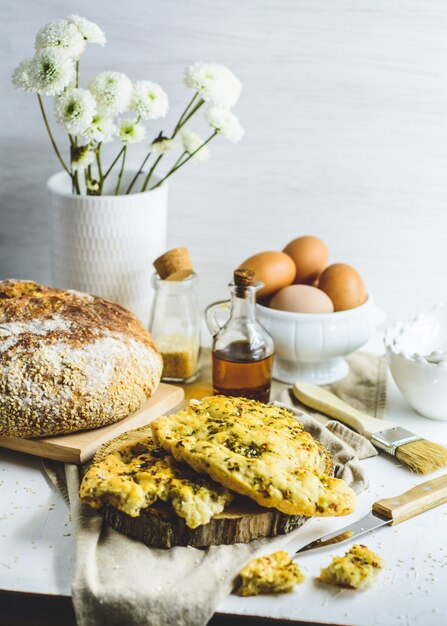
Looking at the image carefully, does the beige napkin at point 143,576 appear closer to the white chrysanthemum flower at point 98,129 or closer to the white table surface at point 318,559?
the white table surface at point 318,559

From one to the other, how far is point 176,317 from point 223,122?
0.43 metres

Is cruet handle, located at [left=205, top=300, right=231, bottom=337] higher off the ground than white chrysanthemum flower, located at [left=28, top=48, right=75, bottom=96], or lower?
lower

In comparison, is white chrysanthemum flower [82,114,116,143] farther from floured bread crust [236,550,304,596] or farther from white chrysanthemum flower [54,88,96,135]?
floured bread crust [236,550,304,596]

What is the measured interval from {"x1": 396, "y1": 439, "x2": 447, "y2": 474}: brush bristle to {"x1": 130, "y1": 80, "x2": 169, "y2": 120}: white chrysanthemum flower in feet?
2.74

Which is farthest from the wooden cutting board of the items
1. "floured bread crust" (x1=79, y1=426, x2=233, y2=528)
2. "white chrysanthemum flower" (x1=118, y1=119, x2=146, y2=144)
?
"white chrysanthemum flower" (x1=118, y1=119, x2=146, y2=144)

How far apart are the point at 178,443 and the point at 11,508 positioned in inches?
11.7

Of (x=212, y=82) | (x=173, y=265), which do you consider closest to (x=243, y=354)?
(x=173, y=265)

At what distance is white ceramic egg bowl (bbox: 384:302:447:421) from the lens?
1478 mm

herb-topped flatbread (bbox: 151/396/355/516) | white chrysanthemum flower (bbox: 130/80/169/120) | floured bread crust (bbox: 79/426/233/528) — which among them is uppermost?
white chrysanthemum flower (bbox: 130/80/169/120)

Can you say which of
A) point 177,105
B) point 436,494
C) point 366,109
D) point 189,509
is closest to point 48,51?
point 177,105

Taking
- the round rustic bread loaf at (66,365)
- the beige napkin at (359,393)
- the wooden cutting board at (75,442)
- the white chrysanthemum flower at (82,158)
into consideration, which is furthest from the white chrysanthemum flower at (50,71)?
the beige napkin at (359,393)

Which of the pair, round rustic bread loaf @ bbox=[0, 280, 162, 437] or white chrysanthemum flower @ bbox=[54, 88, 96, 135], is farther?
white chrysanthemum flower @ bbox=[54, 88, 96, 135]

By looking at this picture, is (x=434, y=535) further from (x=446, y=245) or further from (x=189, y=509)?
(x=446, y=245)

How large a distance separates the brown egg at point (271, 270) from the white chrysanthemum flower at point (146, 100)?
38cm
